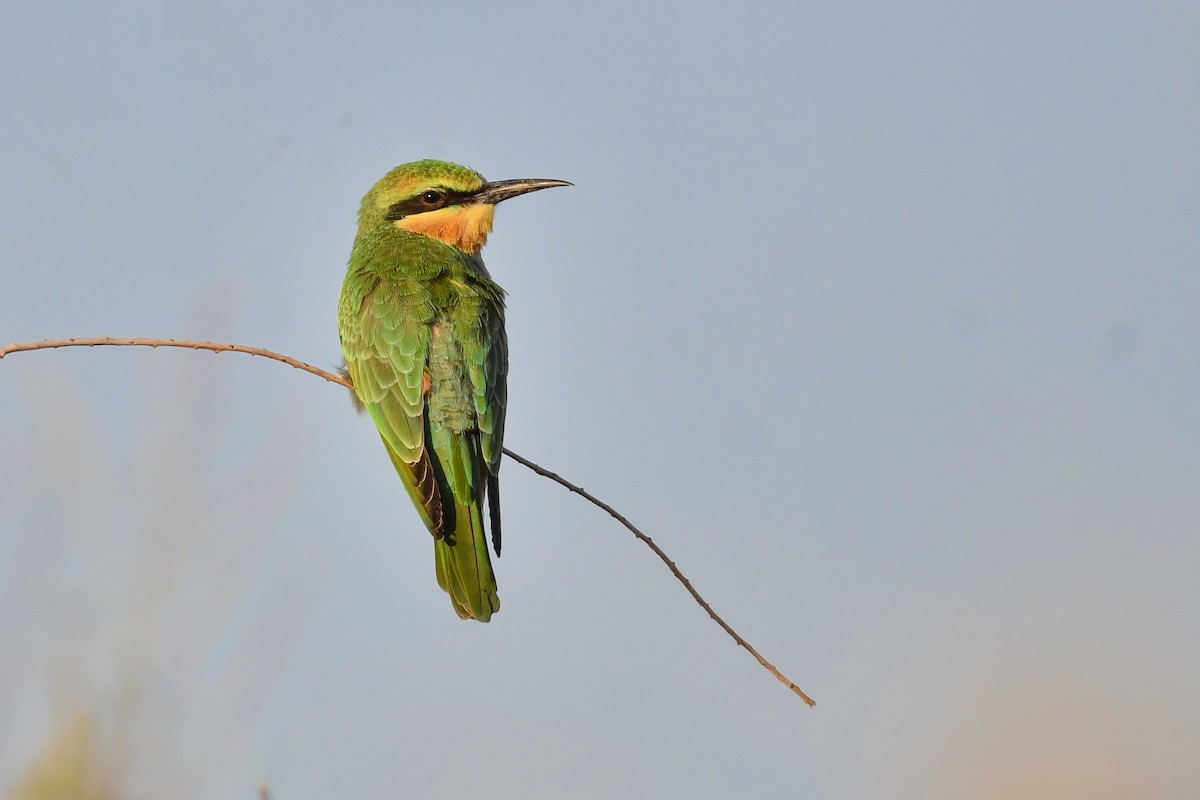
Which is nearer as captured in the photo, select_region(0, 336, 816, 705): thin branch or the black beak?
select_region(0, 336, 816, 705): thin branch

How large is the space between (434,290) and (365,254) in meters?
0.51

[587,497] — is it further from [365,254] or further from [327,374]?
[365,254]

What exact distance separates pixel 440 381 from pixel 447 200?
1112 mm

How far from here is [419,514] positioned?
371cm

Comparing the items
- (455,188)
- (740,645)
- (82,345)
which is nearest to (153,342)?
(82,345)

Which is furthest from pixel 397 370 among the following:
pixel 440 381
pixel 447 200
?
pixel 447 200

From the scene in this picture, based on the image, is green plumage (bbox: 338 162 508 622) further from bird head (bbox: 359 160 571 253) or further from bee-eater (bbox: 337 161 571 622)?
bird head (bbox: 359 160 571 253)

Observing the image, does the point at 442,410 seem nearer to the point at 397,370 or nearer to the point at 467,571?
the point at 397,370

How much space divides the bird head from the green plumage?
0.42m

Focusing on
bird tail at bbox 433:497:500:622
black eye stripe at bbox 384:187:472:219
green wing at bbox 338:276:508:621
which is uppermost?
black eye stripe at bbox 384:187:472:219

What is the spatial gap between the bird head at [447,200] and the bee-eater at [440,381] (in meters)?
0.26

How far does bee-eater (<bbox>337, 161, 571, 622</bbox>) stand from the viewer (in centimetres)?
366

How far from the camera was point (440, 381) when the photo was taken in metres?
3.84

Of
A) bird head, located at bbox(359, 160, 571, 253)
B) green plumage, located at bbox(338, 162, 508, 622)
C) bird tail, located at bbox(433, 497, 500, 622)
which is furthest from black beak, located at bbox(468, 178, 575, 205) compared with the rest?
bird tail, located at bbox(433, 497, 500, 622)
